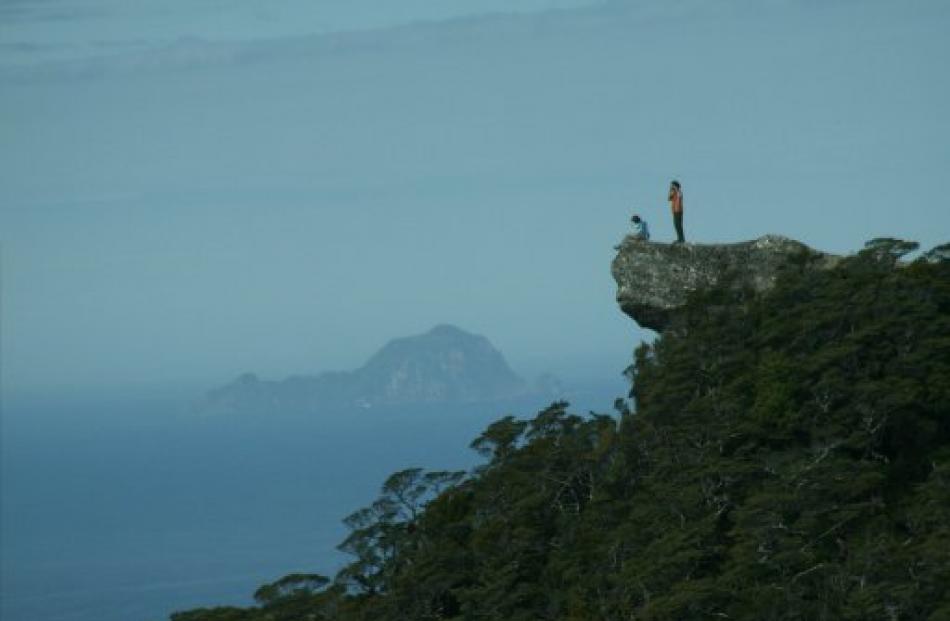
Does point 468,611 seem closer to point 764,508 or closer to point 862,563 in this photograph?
point 764,508

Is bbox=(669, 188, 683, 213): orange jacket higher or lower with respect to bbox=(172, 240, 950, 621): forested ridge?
higher

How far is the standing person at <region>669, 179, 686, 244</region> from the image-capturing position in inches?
1906

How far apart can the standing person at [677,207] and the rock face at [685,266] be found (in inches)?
12.3

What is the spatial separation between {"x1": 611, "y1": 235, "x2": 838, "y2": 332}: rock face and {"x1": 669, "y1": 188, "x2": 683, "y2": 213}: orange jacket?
4.57 ft

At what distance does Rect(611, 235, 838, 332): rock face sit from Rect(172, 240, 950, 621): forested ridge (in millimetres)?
662

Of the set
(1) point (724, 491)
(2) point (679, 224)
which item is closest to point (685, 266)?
(2) point (679, 224)

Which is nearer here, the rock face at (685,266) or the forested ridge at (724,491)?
the forested ridge at (724,491)

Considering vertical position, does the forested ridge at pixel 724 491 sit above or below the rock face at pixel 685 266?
below

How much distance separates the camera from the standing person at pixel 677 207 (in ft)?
159

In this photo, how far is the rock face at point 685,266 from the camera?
5059cm

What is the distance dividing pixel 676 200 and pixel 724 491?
32.3 feet

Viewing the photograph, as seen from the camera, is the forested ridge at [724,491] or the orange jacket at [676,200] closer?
the forested ridge at [724,491]

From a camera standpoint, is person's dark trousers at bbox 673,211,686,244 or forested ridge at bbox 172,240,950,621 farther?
person's dark trousers at bbox 673,211,686,244

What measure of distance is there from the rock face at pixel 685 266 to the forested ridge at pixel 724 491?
0.66 meters
